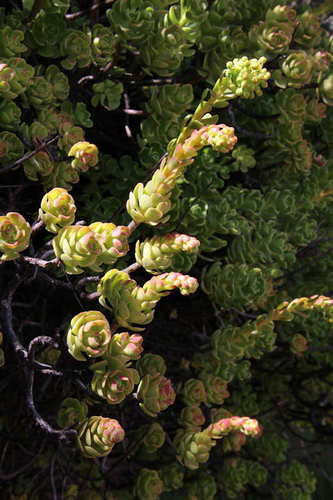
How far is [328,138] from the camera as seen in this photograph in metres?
1.27

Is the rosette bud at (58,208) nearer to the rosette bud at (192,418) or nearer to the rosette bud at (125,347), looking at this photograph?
the rosette bud at (125,347)

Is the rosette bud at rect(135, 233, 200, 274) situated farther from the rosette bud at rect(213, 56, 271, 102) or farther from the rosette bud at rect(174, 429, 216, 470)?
the rosette bud at rect(174, 429, 216, 470)

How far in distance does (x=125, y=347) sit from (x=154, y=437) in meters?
0.41

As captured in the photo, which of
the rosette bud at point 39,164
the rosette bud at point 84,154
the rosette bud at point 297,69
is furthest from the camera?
the rosette bud at point 297,69

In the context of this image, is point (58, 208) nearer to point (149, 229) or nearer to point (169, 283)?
point (169, 283)

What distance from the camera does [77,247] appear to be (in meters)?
0.64

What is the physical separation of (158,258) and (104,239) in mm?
89

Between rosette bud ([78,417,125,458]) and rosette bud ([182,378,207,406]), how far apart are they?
0.35 metres

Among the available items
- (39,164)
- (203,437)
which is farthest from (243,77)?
(203,437)

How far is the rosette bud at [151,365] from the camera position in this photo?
90cm

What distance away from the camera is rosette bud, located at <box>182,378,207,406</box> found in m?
1.07

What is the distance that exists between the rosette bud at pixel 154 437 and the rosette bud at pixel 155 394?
0.29 metres

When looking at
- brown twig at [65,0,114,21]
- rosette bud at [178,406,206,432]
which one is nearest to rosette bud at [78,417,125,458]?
rosette bud at [178,406,206,432]

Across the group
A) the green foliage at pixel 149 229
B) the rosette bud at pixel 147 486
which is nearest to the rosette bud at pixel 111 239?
the green foliage at pixel 149 229
